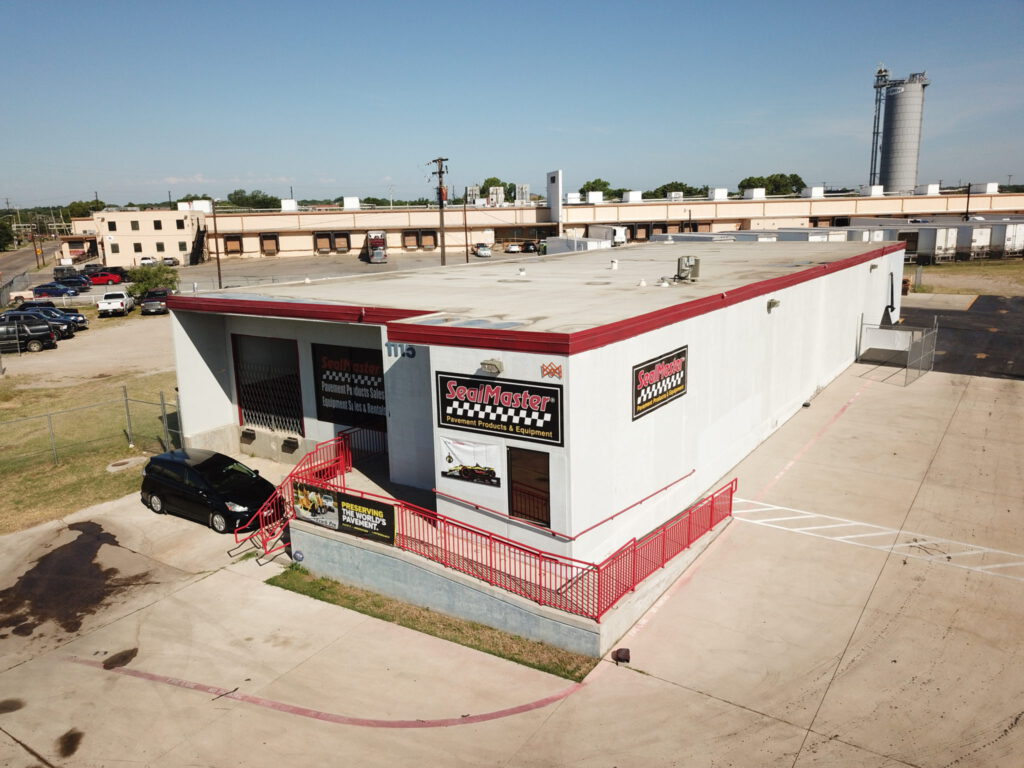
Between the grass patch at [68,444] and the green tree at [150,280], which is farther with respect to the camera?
the green tree at [150,280]

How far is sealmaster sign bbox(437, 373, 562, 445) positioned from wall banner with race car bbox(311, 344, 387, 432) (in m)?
5.68


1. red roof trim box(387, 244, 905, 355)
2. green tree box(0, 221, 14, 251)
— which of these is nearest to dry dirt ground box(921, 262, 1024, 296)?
red roof trim box(387, 244, 905, 355)

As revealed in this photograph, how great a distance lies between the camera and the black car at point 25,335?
40.6 metres

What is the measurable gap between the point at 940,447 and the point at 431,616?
633 inches

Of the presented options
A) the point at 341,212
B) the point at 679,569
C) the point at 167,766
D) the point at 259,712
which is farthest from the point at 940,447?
the point at 341,212

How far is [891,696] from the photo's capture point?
10.4 meters

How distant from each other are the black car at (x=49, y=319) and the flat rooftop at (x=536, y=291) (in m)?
26.9

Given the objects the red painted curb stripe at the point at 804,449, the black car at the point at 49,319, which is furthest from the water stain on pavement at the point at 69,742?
the black car at the point at 49,319

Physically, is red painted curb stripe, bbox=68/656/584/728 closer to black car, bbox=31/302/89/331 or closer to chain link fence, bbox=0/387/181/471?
chain link fence, bbox=0/387/181/471

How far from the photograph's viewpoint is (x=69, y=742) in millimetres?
10289

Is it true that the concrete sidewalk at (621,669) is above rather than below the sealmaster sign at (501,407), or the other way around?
below

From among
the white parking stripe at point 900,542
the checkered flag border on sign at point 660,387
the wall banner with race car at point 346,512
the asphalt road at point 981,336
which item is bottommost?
the white parking stripe at point 900,542

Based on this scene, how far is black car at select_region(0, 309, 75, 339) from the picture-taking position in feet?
142

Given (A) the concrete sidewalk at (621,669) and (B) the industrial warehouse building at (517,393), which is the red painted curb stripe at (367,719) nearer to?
(A) the concrete sidewalk at (621,669)
